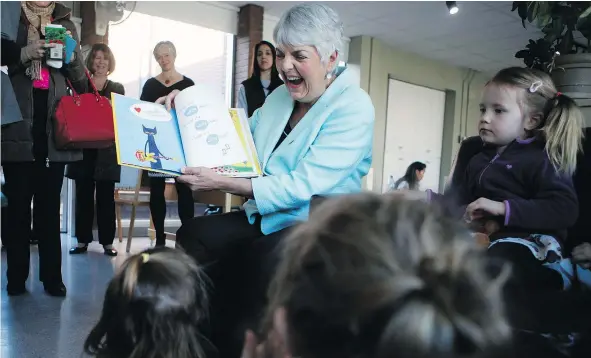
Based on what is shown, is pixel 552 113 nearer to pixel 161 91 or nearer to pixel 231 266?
pixel 231 266

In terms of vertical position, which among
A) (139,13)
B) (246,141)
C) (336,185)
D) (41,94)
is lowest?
(336,185)

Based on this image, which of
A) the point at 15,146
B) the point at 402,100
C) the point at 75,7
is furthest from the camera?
the point at 402,100

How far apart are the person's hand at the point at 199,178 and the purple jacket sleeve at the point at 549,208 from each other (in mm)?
729

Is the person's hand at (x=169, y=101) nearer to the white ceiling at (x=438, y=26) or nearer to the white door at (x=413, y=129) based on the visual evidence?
the white ceiling at (x=438, y=26)

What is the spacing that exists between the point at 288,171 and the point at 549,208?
0.66 m

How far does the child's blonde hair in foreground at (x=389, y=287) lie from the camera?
0.38 meters

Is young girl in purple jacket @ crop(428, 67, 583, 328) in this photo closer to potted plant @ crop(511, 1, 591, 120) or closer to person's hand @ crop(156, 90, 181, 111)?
potted plant @ crop(511, 1, 591, 120)

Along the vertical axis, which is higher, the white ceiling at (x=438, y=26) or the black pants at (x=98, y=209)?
the white ceiling at (x=438, y=26)

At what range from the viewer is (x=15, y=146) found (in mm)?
1930

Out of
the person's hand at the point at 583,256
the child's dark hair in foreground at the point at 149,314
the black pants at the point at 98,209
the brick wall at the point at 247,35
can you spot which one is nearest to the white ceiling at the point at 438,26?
the brick wall at the point at 247,35

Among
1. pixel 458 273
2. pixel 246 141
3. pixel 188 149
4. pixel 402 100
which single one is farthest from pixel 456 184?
A: pixel 402 100

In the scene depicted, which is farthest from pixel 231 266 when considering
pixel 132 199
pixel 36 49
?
pixel 132 199

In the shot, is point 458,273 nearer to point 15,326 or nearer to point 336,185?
point 336,185

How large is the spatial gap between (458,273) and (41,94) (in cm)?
208
